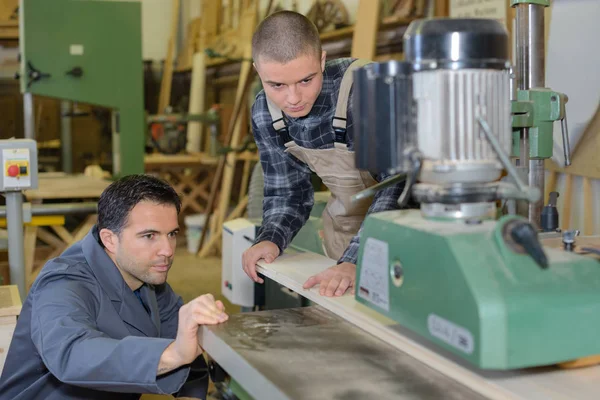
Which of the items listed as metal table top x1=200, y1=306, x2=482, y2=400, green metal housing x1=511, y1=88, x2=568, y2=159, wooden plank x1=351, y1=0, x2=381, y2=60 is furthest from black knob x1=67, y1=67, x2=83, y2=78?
green metal housing x1=511, y1=88, x2=568, y2=159

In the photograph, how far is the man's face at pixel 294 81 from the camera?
1.54 m

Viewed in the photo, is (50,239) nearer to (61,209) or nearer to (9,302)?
(61,209)

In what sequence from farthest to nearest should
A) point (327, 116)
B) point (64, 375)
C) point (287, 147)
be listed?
point (287, 147) < point (327, 116) < point (64, 375)

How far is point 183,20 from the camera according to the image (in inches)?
285

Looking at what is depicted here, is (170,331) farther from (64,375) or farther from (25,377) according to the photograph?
(64,375)

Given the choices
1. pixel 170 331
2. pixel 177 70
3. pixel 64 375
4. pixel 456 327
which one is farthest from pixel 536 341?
pixel 177 70

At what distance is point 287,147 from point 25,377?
83 centimetres

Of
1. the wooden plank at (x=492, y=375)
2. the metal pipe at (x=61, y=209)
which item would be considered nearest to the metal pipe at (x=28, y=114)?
the metal pipe at (x=61, y=209)

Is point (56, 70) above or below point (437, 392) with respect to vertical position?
above

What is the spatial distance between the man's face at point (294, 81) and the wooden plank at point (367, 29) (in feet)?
6.11

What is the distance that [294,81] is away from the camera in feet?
5.08

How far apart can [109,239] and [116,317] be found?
22 cm

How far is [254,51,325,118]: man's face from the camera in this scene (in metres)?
1.54

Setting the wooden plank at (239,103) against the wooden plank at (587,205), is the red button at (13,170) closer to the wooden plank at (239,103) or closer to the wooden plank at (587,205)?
the wooden plank at (587,205)
